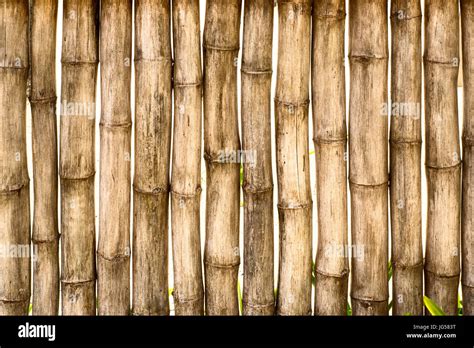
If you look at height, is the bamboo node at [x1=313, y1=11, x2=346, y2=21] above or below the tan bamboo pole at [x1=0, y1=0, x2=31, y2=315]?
above

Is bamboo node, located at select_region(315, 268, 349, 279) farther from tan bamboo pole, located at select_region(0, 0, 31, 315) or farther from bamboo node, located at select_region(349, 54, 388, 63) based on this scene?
tan bamboo pole, located at select_region(0, 0, 31, 315)

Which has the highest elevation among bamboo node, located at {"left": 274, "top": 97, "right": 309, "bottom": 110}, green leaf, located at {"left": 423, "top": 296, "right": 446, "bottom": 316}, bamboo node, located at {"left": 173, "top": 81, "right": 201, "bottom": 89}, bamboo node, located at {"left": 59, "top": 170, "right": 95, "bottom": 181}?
bamboo node, located at {"left": 173, "top": 81, "right": 201, "bottom": 89}

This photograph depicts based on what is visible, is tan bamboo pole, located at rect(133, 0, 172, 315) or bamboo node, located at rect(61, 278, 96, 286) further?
bamboo node, located at rect(61, 278, 96, 286)

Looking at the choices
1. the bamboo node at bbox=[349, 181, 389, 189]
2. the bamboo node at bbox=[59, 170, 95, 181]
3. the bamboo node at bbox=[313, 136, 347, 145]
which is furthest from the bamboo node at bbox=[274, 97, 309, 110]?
the bamboo node at bbox=[59, 170, 95, 181]

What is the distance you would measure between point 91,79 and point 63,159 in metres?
0.34

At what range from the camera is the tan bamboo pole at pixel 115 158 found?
2.54 m

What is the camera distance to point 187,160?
2598 millimetres

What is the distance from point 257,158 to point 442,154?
745 millimetres

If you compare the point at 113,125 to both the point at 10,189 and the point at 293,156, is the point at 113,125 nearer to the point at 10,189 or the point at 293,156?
the point at 10,189

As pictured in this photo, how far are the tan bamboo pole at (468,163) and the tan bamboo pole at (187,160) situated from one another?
3.49 ft

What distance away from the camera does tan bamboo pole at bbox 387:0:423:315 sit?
101 inches

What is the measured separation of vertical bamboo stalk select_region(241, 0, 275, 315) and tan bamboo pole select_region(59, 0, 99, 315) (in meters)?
0.61

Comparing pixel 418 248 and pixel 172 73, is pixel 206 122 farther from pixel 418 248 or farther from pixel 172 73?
pixel 418 248
